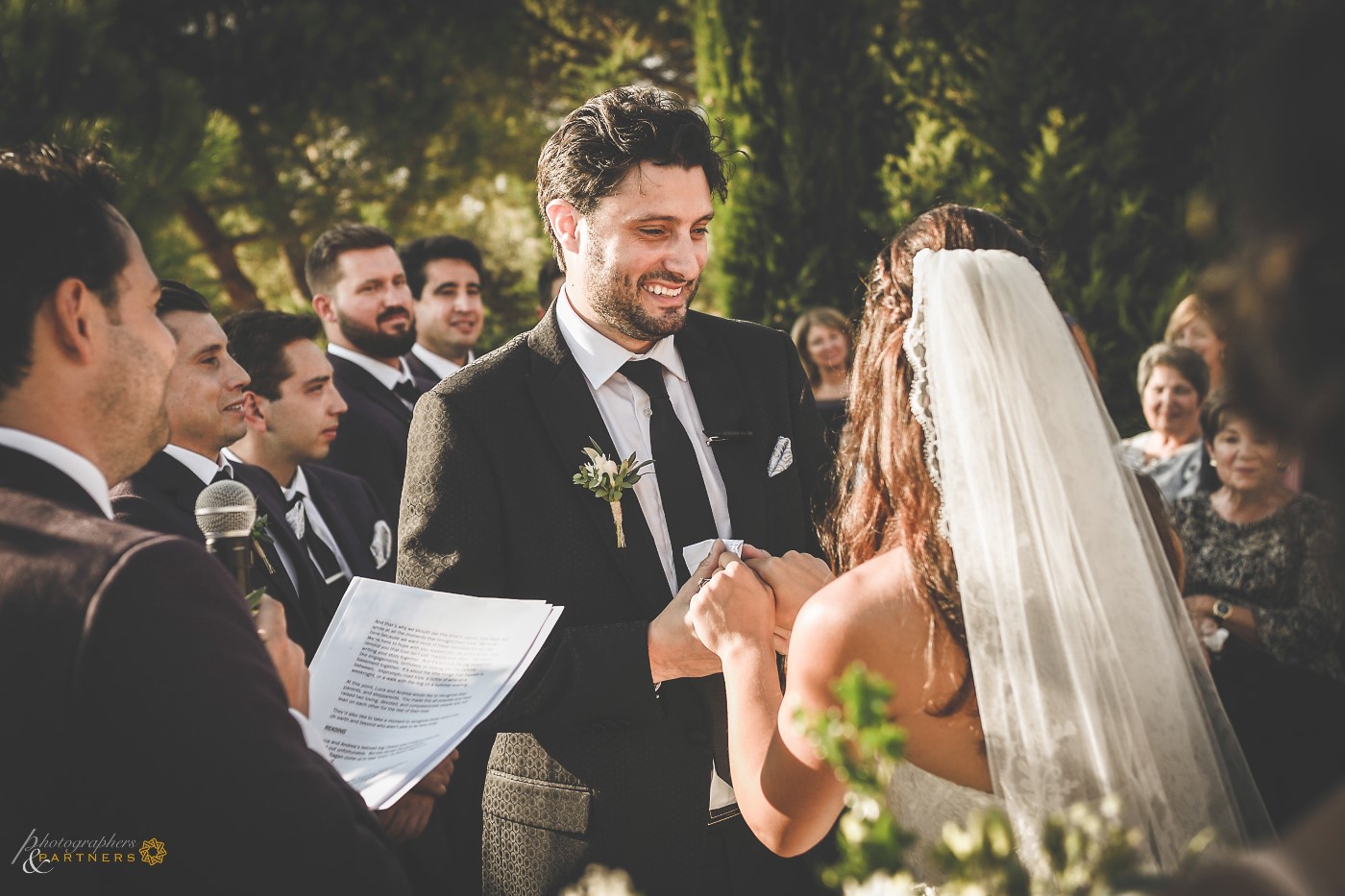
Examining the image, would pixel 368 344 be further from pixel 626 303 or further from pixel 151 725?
pixel 151 725

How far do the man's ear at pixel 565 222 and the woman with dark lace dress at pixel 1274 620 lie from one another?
283cm

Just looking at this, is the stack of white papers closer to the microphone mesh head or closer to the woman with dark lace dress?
the microphone mesh head

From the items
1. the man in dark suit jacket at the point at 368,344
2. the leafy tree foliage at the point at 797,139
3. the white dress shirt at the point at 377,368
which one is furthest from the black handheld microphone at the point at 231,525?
the leafy tree foliage at the point at 797,139

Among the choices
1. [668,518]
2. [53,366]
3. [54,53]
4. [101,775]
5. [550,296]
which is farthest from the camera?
[550,296]

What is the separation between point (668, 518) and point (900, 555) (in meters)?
1.01

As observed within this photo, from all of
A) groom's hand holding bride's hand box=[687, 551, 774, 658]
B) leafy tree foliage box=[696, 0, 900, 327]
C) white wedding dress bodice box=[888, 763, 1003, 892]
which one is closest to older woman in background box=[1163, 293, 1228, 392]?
leafy tree foliage box=[696, 0, 900, 327]

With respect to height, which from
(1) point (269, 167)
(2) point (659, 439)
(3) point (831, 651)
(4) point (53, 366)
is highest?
(1) point (269, 167)

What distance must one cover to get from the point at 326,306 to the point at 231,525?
4.65 meters

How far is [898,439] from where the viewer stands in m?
1.94

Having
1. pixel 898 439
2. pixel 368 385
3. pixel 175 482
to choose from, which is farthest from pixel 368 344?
pixel 898 439

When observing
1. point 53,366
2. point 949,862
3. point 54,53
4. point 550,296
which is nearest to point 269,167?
point 550,296

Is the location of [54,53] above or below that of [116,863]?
above

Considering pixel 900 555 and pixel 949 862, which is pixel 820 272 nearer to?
pixel 900 555

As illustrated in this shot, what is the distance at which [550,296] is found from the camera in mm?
7727
